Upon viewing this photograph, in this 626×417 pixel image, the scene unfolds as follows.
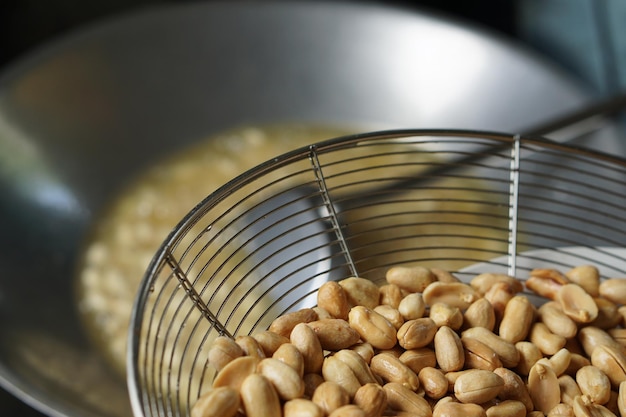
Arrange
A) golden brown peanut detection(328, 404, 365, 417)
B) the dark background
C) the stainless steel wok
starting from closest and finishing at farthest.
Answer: golden brown peanut detection(328, 404, 365, 417) → the stainless steel wok → the dark background

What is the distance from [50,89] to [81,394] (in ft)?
1.40

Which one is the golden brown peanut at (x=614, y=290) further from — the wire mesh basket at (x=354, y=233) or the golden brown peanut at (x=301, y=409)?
the golden brown peanut at (x=301, y=409)

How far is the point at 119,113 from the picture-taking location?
3.17 feet

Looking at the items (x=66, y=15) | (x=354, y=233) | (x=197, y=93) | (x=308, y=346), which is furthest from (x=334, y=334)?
(x=66, y=15)

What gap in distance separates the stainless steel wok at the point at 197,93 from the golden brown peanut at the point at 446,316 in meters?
0.49

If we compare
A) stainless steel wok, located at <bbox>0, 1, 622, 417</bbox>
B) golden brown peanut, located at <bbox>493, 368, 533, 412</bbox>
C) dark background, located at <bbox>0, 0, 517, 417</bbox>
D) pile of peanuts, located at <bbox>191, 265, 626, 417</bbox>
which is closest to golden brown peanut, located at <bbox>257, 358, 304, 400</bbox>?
pile of peanuts, located at <bbox>191, 265, 626, 417</bbox>

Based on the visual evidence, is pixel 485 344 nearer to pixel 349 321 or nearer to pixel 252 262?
pixel 349 321

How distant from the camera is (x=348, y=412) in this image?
1.01ft

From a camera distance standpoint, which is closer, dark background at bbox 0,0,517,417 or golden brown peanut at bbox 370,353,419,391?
golden brown peanut at bbox 370,353,419,391

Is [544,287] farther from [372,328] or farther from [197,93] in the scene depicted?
[197,93]

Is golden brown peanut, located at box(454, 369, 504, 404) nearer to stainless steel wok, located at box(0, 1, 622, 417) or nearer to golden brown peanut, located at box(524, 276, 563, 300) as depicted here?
golden brown peanut, located at box(524, 276, 563, 300)

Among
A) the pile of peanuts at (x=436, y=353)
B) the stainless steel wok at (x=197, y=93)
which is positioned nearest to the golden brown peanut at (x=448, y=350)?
the pile of peanuts at (x=436, y=353)

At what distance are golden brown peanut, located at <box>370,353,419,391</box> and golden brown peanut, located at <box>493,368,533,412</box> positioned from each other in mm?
42

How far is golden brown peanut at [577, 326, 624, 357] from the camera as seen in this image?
0.39m
